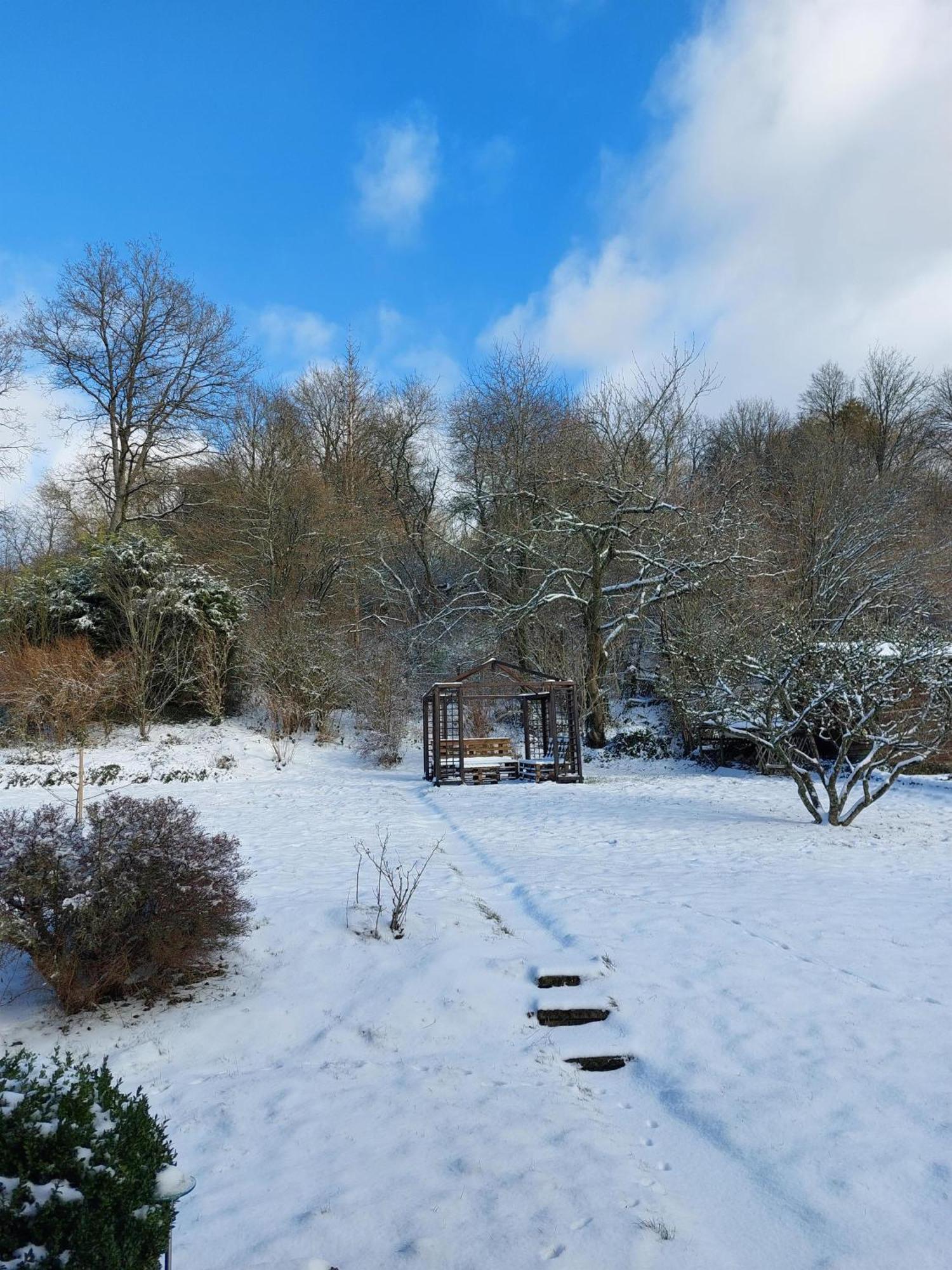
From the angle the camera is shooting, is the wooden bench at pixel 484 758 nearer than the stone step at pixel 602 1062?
No

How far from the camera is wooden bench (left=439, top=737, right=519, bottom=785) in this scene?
57.2ft

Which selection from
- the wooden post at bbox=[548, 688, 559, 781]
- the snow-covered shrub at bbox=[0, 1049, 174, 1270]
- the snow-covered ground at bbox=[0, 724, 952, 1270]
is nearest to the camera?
the snow-covered shrub at bbox=[0, 1049, 174, 1270]

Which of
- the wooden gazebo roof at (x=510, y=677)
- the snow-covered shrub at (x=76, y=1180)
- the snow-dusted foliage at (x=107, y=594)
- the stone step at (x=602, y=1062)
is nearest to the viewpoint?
the snow-covered shrub at (x=76, y=1180)

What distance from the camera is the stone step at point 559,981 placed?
4926mm

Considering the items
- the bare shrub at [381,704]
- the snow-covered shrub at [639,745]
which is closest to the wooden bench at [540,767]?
the snow-covered shrub at [639,745]

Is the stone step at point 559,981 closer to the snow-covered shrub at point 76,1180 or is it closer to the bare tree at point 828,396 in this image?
the snow-covered shrub at point 76,1180

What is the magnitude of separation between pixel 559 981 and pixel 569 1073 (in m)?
0.97

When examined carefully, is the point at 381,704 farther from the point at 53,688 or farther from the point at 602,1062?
the point at 602,1062

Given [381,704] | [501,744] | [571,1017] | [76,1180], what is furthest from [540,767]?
[76,1180]

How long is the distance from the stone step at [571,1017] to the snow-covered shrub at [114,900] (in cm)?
203

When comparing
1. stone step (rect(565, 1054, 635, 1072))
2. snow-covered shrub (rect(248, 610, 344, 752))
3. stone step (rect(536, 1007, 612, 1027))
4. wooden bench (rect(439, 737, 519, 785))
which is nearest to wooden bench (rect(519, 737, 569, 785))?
wooden bench (rect(439, 737, 519, 785))

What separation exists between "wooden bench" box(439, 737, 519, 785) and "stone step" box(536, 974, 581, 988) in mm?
12139

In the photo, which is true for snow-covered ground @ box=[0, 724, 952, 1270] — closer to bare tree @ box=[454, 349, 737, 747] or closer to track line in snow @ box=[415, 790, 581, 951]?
track line in snow @ box=[415, 790, 581, 951]

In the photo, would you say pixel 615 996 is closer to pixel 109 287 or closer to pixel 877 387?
pixel 109 287
